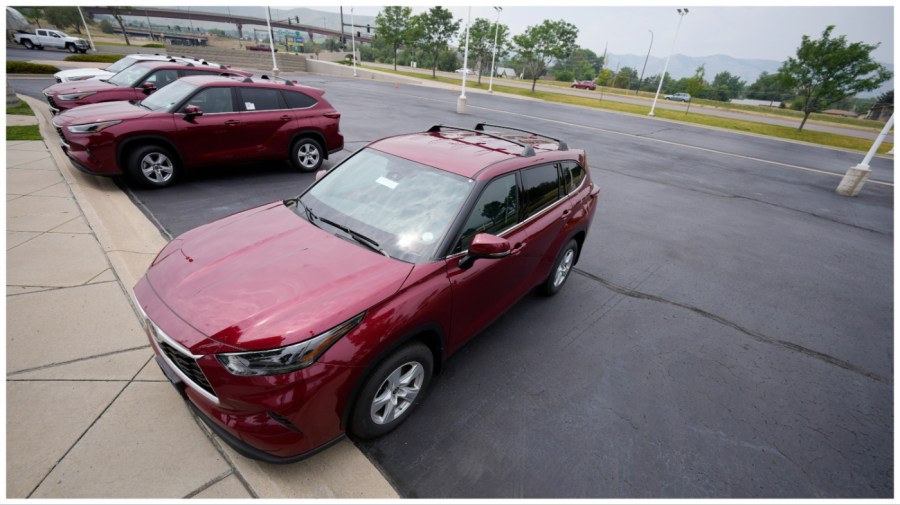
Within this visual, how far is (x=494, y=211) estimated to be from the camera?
3184 millimetres

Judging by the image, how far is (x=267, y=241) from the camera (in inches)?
110

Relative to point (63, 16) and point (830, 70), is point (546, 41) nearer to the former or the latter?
point (830, 70)

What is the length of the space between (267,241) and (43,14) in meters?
87.3

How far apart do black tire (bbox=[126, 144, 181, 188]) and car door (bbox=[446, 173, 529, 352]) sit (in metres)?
5.85

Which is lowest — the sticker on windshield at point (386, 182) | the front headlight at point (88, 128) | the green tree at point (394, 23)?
the front headlight at point (88, 128)

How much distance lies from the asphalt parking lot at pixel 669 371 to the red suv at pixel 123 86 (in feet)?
12.0

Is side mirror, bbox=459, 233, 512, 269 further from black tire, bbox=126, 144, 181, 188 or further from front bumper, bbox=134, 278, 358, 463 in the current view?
black tire, bbox=126, 144, 181, 188

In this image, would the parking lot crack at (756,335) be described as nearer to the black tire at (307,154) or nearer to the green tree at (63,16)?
the black tire at (307,154)

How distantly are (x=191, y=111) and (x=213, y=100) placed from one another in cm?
57

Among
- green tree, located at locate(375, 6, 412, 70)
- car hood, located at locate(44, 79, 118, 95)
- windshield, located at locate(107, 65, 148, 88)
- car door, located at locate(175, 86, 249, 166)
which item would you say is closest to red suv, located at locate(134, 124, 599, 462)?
car door, located at locate(175, 86, 249, 166)

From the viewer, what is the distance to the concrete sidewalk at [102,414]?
7.49 ft

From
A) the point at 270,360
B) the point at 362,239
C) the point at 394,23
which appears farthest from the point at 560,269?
the point at 394,23

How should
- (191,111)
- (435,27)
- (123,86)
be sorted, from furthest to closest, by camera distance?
1. (435,27)
2. (123,86)
3. (191,111)

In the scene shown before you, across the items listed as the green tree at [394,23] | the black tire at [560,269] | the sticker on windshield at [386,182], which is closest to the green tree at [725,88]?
the green tree at [394,23]
